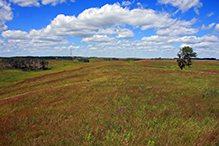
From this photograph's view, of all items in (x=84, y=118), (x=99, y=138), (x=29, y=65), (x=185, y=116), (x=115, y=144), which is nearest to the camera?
(x=115, y=144)

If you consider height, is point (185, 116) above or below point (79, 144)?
above

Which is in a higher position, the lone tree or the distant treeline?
the lone tree

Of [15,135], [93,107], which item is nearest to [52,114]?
[15,135]

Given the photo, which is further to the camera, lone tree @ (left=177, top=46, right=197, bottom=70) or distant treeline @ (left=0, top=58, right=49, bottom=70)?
distant treeline @ (left=0, top=58, right=49, bottom=70)

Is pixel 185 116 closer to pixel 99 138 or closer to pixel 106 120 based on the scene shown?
pixel 106 120

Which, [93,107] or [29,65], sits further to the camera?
[29,65]

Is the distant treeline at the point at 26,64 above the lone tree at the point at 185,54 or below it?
below

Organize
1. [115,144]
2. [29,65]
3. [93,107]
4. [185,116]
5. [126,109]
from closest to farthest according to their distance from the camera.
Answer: [115,144] < [185,116] < [126,109] < [93,107] < [29,65]

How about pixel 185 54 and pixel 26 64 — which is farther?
pixel 26 64

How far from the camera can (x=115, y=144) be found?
4379 mm

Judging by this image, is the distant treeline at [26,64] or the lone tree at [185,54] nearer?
the lone tree at [185,54]

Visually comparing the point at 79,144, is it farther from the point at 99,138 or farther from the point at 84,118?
the point at 84,118

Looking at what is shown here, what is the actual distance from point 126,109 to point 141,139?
267 cm

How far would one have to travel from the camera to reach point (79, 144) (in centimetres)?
452
